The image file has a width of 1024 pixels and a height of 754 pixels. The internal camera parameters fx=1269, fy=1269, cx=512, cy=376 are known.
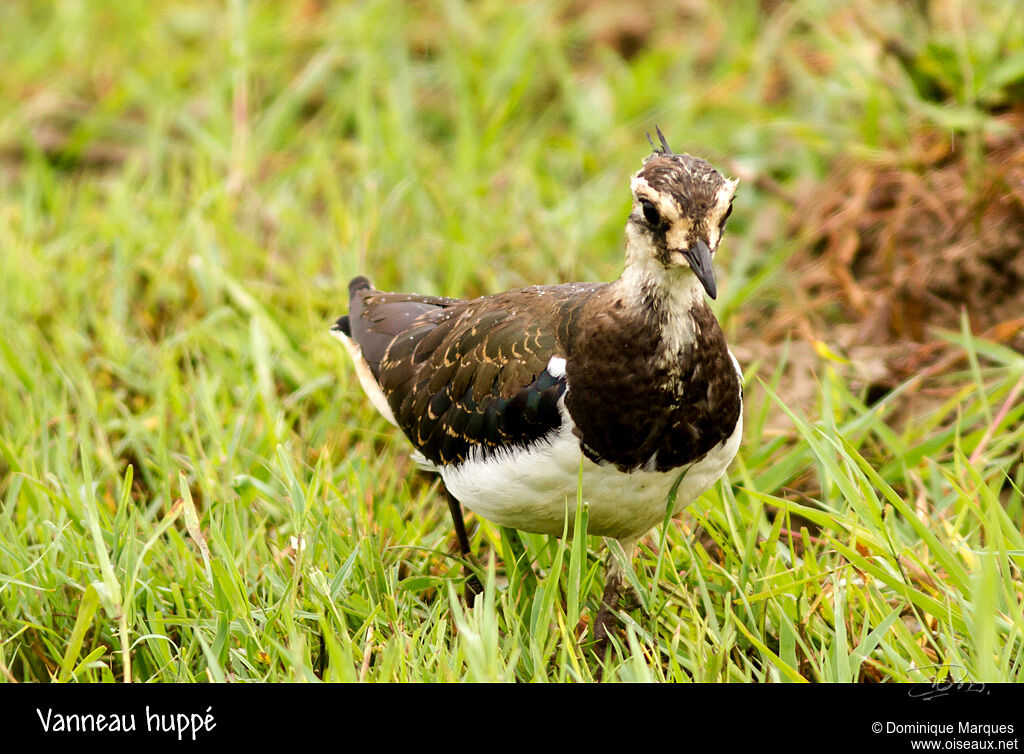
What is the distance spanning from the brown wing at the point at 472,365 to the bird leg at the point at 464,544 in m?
0.21

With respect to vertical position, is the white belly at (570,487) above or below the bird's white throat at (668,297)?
below

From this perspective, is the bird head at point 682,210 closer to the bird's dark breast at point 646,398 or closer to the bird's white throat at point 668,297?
the bird's white throat at point 668,297

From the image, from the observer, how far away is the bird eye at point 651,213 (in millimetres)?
3340

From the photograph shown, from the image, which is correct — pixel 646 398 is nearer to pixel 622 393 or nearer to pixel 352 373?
pixel 622 393

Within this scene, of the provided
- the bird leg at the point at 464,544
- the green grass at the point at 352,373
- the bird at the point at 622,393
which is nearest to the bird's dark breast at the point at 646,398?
the bird at the point at 622,393

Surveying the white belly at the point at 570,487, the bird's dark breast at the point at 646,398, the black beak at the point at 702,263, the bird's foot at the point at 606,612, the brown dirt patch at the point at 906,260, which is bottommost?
the bird's foot at the point at 606,612

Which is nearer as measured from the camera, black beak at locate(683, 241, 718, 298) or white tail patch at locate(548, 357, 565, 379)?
black beak at locate(683, 241, 718, 298)

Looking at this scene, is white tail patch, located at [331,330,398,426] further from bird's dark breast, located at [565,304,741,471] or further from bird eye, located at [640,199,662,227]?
bird eye, located at [640,199,662,227]

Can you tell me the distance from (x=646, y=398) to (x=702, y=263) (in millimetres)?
412

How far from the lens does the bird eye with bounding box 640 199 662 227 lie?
11.0 feet

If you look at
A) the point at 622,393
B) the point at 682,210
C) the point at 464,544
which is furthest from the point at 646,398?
the point at 464,544

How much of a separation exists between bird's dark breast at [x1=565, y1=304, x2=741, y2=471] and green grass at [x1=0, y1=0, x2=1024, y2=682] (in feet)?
1.08

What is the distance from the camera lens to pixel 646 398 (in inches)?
135

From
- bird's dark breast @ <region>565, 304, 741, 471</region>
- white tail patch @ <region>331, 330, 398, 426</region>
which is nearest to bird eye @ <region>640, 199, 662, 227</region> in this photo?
bird's dark breast @ <region>565, 304, 741, 471</region>
